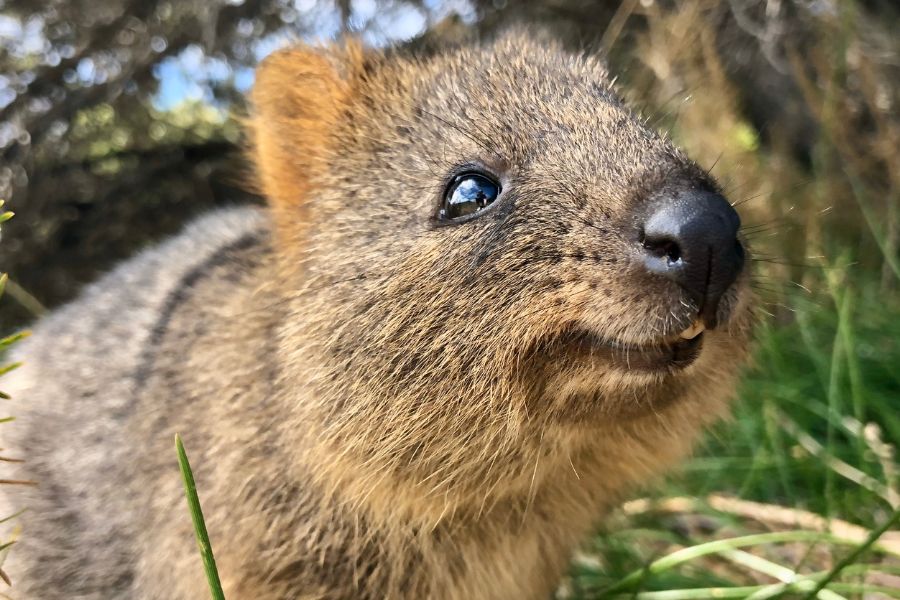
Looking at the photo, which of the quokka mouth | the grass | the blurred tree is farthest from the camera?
the blurred tree

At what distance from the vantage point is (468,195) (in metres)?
2.87

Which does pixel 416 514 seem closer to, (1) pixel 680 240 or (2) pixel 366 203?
(2) pixel 366 203

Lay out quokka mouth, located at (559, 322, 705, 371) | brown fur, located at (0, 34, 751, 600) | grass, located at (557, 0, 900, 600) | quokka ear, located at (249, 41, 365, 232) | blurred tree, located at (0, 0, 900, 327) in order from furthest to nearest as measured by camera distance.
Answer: blurred tree, located at (0, 0, 900, 327), grass, located at (557, 0, 900, 600), quokka ear, located at (249, 41, 365, 232), brown fur, located at (0, 34, 751, 600), quokka mouth, located at (559, 322, 705, 371)

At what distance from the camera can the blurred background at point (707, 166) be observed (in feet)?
15.0

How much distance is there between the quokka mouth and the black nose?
0.11m

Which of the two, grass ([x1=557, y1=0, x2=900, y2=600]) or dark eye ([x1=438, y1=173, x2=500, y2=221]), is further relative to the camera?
grass ([x1=557, y1=0, x2=900, y2=600])

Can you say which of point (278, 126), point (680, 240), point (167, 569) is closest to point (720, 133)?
point (278, 126)

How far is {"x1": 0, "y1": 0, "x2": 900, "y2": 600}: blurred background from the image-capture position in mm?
4582

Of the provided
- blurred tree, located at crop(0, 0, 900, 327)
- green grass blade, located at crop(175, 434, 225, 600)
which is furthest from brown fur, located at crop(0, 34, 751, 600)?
blurred tree, located at crop(0, 0, 900, 327)

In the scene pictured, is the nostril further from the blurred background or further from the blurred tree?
the blurred tree

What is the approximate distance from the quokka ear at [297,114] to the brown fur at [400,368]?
11 millimetres

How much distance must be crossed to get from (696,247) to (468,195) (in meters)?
0.88

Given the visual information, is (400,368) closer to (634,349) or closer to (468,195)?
(468,195)

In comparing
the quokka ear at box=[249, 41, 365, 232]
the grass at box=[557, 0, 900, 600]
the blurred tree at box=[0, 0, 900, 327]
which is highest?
the blurred tree at box=[0, 0, 900, 327]
